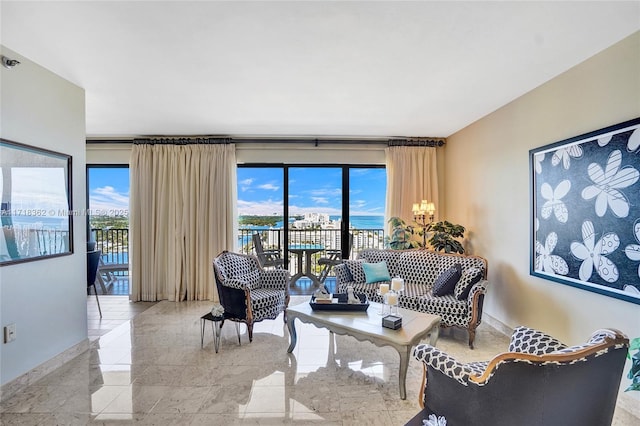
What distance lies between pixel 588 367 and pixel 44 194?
3.96 meters

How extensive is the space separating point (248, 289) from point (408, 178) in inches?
129

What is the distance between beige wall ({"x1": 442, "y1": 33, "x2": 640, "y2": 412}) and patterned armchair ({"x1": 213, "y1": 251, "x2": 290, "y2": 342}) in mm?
2740

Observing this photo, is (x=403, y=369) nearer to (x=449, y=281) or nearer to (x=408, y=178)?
(x=449, y=281)

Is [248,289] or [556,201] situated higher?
[556,201]

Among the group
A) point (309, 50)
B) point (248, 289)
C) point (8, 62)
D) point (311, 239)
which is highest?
point (309, 50)

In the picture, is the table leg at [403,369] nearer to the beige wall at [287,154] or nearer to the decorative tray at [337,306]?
the decorative tray at [337,306]

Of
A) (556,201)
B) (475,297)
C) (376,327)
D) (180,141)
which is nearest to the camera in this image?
(376,327)

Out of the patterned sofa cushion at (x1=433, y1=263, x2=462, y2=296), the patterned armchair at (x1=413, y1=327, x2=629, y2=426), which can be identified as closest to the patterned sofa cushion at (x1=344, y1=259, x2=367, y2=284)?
the patterned sofa cushion at (x1=433, y1=263, x2=462, y2=296)

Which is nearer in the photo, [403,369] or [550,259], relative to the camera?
[403,369]

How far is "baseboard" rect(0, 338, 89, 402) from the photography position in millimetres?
2438

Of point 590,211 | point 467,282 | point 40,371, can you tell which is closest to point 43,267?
point 40,371

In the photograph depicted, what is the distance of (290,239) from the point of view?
563cm

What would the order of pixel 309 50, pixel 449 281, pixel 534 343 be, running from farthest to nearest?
pixel 449 281, pixel 309 50, pixel 534 343

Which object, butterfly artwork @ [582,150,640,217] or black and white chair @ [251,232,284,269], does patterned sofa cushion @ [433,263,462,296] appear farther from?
black and white chair @ [251,232,284,269]
